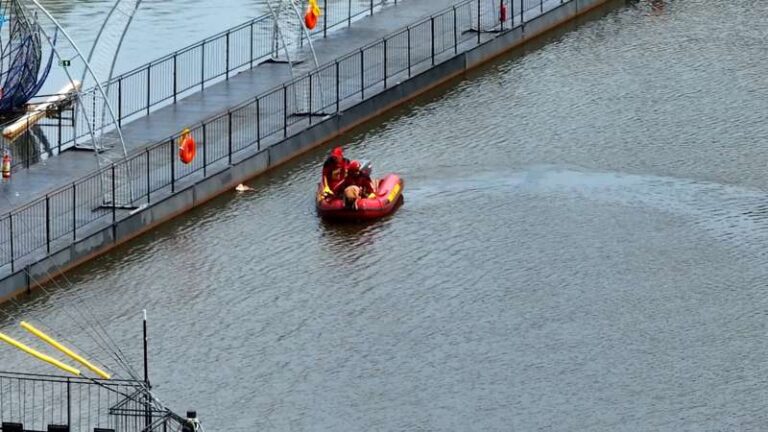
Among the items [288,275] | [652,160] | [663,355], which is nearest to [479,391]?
[663,355]

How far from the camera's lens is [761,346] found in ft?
140

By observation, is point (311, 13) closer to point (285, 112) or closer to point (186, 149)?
point (285, 112)

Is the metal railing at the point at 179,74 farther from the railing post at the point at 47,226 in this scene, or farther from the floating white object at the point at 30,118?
the railing post at the point at 47,226

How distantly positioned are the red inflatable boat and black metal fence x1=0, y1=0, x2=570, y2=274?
3692 millimetres

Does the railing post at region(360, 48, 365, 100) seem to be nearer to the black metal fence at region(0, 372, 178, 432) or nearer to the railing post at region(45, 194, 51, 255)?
the railing post at region(45, 194, 51, 255)

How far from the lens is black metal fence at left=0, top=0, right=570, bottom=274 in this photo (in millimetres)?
48531

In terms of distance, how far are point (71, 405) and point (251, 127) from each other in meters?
18.6

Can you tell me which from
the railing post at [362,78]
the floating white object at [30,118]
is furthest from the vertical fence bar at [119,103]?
the railing post at [362,78]

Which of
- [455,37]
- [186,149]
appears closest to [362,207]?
[186,149]

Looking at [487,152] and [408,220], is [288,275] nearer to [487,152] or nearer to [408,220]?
[408,220]

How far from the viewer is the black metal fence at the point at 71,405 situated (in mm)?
37500

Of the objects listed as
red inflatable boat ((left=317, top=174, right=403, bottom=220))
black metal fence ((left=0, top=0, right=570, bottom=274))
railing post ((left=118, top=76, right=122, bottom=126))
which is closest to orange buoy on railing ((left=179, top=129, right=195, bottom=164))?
black metal fence ((left=0, top=0, right=570, bottom=274))

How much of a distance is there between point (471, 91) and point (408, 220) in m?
12.1

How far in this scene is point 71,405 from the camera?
39.7 meters
